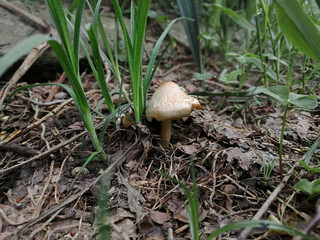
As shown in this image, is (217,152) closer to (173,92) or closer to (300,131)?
(173,92)

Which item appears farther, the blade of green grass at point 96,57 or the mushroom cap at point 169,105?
the mushroom cap at point 169,105

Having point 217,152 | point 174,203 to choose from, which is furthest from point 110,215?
point 217,152

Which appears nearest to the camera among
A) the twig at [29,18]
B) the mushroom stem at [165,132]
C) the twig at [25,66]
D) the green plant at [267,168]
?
the green plant at [267,168]

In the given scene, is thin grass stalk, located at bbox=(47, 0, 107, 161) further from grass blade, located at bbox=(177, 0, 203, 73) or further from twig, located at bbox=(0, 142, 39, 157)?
grass blade, located at bbox=(177, 0, 203, 73)

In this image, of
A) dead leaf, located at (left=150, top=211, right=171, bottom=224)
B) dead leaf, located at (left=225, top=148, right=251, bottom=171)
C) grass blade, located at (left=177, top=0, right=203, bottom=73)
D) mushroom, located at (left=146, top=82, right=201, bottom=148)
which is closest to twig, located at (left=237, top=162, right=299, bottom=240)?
dead leaf, located at (left=225, top=148, right=251, bottom=171)

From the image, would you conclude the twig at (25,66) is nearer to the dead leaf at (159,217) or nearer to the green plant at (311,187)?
the dead leaf at (159,217)

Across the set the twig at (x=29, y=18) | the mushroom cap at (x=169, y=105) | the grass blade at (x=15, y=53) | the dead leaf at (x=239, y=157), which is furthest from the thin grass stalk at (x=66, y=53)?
the twig at (x=29, y=18)

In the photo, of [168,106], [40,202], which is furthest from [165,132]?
[40,202]

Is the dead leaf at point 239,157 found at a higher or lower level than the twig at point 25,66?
lower
